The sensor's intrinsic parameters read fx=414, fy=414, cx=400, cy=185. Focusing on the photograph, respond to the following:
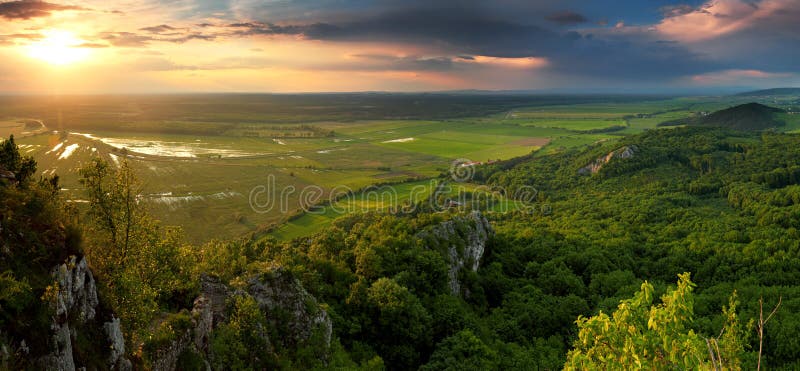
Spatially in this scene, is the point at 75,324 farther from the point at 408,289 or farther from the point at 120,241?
the point at 408,289

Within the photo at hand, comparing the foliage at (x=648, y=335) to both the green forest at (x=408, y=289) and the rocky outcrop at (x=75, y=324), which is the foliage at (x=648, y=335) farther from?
the rocky outcrop at (x=75, y=324)

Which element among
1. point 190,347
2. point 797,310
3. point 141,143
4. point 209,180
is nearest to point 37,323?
point 190,347

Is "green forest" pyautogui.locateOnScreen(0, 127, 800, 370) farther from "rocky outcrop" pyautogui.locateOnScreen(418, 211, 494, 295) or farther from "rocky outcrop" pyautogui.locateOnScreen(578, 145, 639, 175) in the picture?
"rocky outcrop" pyautogui.locateOnScreen(578, 145, 639, 175)

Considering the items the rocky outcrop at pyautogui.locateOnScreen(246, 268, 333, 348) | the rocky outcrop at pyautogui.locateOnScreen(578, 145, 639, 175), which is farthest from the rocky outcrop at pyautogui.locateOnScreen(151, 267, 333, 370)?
the rocky outcrop at pyautogui.locateOnScreen(578, 145, 639, 175)

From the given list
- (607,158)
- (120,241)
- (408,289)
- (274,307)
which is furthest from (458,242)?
(607,158)

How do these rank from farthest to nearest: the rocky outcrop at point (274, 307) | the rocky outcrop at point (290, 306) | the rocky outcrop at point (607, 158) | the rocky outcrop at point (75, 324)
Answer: the rocky outcrop at point (607, 158), the rocky outcrop at point (290, 306), the rocky outcrop at point (274, 307), the rocky outcrop at point (75, 324)

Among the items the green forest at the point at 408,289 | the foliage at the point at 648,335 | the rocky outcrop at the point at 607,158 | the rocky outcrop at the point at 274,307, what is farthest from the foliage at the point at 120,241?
the rocky outcrop at the point at 607,158
